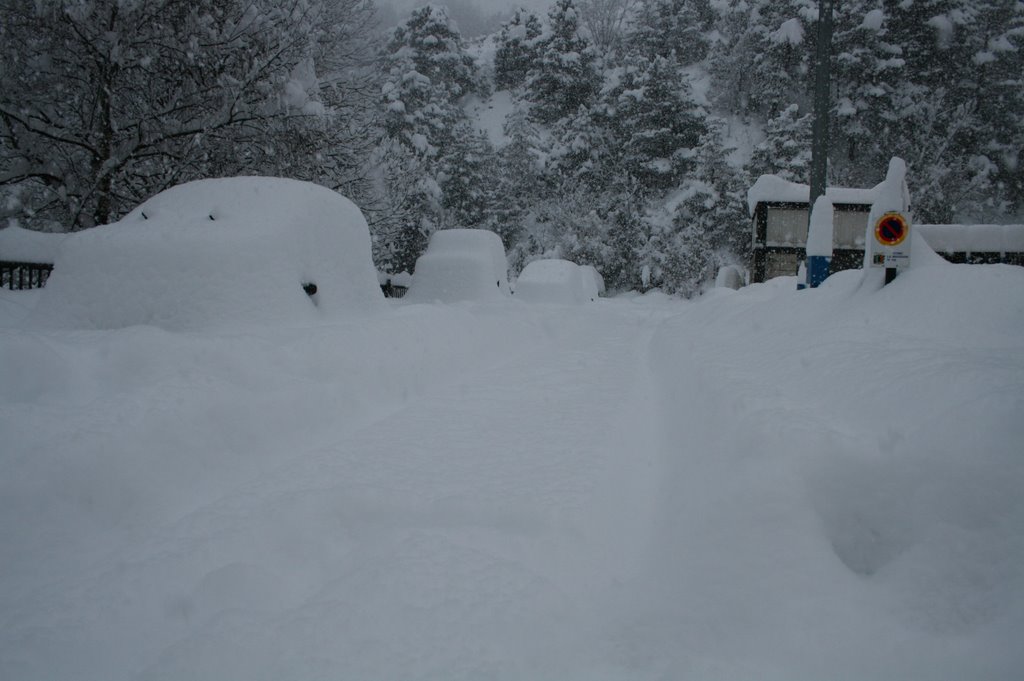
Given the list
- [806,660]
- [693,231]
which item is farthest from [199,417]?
[693,231]

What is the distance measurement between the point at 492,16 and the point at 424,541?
322 feet

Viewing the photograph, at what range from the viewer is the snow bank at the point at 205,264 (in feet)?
14.7

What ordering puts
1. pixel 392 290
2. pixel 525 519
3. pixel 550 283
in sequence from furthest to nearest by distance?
pixel 392 290 → pixel 550 283 → pixel 525 519

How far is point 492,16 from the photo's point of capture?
85812mm

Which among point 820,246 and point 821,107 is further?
point 821,107

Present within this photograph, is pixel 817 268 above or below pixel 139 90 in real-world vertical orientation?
below

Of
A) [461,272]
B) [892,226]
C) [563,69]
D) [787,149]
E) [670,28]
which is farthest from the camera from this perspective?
[670,28]

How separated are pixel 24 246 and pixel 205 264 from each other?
495 cm

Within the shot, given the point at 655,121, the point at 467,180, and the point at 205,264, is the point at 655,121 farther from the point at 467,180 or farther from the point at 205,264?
the point at 205,264

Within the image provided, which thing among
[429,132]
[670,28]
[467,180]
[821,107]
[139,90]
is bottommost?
[821,107]

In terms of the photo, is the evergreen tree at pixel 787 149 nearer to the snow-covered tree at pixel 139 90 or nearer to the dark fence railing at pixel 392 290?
the dark fence railing at pixel 392 290

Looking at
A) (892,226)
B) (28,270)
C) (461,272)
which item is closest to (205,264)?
(892,226)

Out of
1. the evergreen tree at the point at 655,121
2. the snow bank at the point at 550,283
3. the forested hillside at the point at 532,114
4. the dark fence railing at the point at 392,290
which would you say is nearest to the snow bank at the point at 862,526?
the forested hillside at the point at 532,114

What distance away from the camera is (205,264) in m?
4.57
